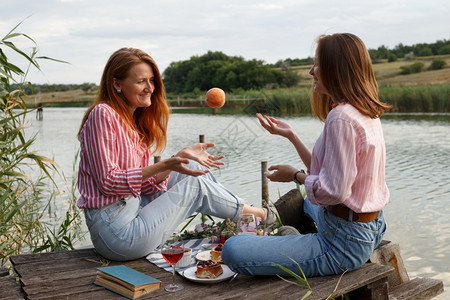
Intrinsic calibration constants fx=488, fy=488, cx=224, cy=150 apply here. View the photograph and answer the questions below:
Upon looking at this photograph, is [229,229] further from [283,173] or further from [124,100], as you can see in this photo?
[124,100]

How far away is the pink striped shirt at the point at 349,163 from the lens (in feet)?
6.81

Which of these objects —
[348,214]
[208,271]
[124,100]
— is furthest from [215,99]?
[348,214]

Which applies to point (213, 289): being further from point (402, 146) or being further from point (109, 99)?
point (402, 146)

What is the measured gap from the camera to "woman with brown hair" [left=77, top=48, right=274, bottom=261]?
2660mm

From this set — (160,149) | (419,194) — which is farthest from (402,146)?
(160,149)

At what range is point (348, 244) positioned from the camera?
7.54 feet

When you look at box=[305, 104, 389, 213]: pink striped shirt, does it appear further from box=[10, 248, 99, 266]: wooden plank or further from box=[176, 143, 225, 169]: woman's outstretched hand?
box=[10, 248, 99, 266]: wooden plank

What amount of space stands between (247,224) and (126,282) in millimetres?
1022

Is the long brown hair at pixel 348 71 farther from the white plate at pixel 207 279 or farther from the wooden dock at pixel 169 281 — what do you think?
the white plate at pixel 207 279

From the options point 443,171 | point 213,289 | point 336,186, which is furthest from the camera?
point 443,171

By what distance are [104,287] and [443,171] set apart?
8.24 m

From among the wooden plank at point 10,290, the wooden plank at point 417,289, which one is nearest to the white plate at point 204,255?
the wooden plank at point 10,290

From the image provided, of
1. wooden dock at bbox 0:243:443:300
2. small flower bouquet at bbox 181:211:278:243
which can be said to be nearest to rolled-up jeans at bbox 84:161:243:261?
wooden dock at bbox 0:243:443:300

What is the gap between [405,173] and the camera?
908cm
